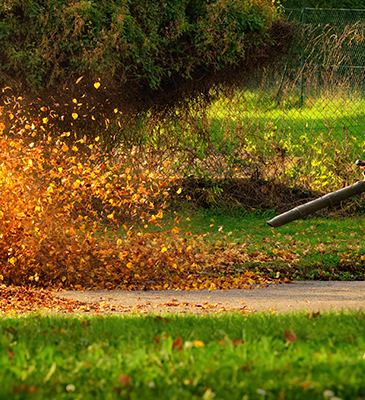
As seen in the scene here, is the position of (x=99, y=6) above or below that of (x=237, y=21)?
above

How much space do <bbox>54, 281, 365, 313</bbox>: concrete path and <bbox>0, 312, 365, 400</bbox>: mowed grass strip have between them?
1.03 meters

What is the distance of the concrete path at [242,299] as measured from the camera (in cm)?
506

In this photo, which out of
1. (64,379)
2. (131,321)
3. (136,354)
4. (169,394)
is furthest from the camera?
(131,321)

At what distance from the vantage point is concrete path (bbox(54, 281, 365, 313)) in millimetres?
5062

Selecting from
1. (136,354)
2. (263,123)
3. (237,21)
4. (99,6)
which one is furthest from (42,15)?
(136,354)

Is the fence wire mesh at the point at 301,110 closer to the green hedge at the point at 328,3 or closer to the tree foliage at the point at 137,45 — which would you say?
the tree foliage at the point at 137,45

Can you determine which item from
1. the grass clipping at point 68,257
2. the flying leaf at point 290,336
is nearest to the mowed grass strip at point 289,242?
the grass clipping at point 68,257

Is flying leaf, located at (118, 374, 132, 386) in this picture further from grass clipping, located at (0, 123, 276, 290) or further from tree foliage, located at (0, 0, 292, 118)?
tree foliage, located at (0, 0, 292, 118)

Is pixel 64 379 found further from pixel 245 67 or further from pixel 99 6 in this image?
pixel 245 67

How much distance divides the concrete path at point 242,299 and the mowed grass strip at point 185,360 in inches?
40.6

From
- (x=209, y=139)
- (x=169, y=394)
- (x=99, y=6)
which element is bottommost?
(x=209, y=139)

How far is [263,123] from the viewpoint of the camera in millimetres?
10242

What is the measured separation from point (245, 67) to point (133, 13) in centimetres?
212

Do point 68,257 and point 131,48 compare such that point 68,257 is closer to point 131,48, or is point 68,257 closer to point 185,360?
point 185,360
